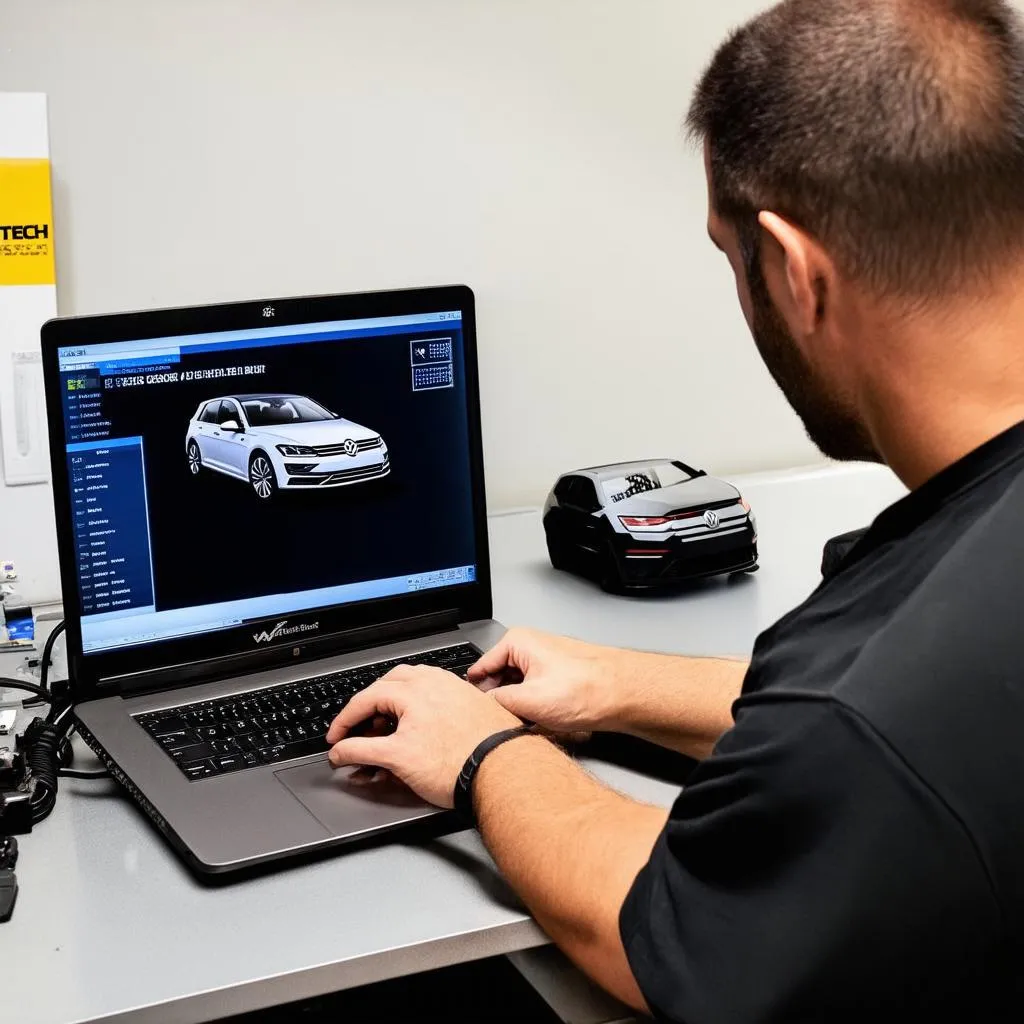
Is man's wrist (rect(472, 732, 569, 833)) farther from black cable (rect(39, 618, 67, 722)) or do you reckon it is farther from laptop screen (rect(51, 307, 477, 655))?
black cable (rect(39, 618, 67, 722))

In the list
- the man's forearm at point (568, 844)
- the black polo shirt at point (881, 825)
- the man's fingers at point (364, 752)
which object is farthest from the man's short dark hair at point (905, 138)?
the man's fingers at point (364, 752)

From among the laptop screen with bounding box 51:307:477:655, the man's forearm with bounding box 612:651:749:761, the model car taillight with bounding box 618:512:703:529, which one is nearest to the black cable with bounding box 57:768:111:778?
the laptop screen with bounding box 51:307:477:655

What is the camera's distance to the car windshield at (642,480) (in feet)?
5.09

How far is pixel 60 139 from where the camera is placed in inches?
59.8

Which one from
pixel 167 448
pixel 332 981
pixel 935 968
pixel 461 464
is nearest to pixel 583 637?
pixel 461 464

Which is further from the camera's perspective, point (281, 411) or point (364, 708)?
point (281, 411)

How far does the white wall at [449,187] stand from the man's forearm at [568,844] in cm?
77

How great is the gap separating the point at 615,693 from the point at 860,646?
40cm

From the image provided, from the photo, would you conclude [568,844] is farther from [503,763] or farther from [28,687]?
[28,687]

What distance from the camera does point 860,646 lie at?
764mm

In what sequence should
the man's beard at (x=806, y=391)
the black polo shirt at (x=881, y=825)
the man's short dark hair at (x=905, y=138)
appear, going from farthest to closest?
the man's beard at (x=806, y=391)
the man's short dark hair at (x=905, y=138)
the black polo shirt at (x=881, y=825)

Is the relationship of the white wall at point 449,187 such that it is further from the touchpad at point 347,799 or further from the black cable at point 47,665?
the touchpad at point 347,799

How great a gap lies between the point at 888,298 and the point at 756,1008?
42 centimetres

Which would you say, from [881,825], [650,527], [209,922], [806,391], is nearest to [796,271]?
[806,391]
